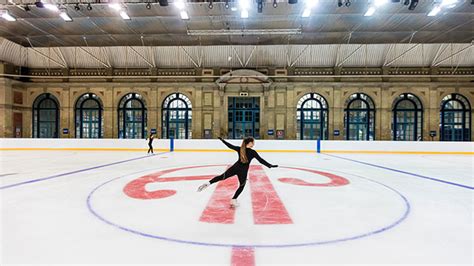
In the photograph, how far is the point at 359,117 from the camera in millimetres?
24781

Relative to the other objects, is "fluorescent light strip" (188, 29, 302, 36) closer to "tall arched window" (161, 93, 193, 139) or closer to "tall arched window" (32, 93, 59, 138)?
"tall arched window" (161, 93, 193, 139)

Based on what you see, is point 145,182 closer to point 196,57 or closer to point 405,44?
point 196,57

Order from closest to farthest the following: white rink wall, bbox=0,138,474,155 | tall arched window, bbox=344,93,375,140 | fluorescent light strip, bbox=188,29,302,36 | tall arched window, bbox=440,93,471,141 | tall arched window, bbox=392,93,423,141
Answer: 1. white rink wall, bbox=0,138,474,155
2. fluorescent light strip, bbox=188,29,302,36
3. tall arched window, bbox=440,93,471,141
4. tall arched window, bbox=392,93,423,141
5. tall arched window, bbox=344,93,375,140

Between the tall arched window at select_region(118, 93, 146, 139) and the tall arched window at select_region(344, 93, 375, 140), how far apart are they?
744 inches

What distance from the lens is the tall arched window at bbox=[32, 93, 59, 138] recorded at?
25.8m

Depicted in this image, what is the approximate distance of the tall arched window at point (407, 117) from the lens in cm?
2448

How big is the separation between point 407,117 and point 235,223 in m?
26.1

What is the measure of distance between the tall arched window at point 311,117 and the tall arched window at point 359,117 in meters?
2.07

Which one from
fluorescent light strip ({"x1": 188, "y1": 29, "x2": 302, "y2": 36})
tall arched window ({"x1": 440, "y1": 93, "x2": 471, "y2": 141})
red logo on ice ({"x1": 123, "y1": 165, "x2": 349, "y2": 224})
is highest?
fluorescent light strip ({"x1": 188, "y1": 29, "x2": 302, "y2": 36})

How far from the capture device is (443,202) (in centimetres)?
498

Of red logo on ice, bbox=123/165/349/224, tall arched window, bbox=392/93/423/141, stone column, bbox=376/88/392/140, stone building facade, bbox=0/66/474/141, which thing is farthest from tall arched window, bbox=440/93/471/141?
red logo on ice, bbox=123/165/349/224

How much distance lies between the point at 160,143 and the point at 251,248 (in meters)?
15.2

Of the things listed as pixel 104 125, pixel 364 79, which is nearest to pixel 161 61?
pixel 104 125

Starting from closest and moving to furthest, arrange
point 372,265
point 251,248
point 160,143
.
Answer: point 372,265 → point 251,248 → point 160,143
